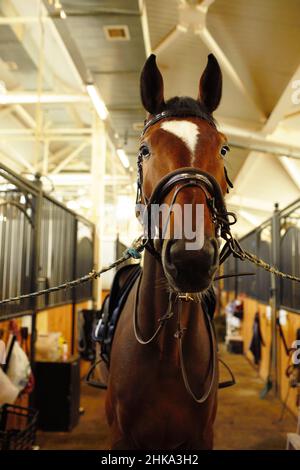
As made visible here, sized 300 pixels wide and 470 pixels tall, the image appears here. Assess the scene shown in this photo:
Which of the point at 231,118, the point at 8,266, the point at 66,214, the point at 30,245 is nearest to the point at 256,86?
the point at 231,118

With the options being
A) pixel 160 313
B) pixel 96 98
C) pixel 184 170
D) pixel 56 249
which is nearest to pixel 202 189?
pixel 184 170

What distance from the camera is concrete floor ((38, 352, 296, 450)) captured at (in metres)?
3.37

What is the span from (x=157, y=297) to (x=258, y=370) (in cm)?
543

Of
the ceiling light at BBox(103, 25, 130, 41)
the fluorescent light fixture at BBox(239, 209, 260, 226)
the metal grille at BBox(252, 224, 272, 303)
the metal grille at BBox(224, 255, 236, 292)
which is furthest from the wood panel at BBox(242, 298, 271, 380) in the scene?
the fluorescent light fixture at BBox(239, 209, 260, 226)

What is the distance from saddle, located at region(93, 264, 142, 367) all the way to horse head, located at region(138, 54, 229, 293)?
0.81 m

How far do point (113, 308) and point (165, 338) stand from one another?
0.87 m

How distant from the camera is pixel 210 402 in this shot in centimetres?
166

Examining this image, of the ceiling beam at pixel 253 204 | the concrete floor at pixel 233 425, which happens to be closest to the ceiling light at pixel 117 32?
the concrete floor at pixel 233 425

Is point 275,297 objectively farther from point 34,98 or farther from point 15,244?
point 34,98

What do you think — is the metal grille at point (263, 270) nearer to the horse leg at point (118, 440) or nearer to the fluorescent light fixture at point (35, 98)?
the fluorescent light fixture at point (35, 98)

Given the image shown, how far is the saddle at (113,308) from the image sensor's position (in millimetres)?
2096

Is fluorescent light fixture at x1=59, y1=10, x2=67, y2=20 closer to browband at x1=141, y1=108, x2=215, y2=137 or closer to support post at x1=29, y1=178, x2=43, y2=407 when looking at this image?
support post at x1=29, y1=178, x2=43, y2=407

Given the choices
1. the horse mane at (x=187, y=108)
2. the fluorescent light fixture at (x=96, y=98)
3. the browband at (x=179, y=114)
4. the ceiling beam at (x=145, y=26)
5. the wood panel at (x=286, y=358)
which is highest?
the ceiling beam at (x=145, y=26)

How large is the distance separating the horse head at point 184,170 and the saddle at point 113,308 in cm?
81
